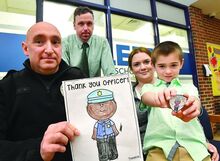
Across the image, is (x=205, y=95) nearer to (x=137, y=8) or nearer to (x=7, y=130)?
(x=137, y=8)

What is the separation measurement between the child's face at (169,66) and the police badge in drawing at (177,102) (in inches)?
17.3

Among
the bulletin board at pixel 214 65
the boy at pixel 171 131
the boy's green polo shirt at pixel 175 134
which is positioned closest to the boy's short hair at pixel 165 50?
the boy at pixel 171 131

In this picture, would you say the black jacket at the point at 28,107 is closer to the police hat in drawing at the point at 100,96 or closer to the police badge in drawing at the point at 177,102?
the police hat in drawing at the point at 100,96

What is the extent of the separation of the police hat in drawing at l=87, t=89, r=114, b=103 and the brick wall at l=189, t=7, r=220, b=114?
4.15 m

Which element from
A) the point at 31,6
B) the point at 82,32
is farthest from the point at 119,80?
the point at 31,6

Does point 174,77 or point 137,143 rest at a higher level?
point 174,77

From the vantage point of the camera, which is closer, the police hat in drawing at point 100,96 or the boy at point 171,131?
the police hat in drawing at point 100,96

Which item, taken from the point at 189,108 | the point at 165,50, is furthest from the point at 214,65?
the point at 189,108

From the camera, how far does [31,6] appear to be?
2.65 meters

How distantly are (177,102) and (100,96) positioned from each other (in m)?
0.27

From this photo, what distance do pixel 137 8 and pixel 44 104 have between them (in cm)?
323

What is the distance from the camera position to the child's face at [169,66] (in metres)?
1.16

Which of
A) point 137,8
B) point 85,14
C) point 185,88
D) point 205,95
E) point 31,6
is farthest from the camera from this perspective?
point 205,95

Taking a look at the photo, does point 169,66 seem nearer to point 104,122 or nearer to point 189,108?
point 189,108
